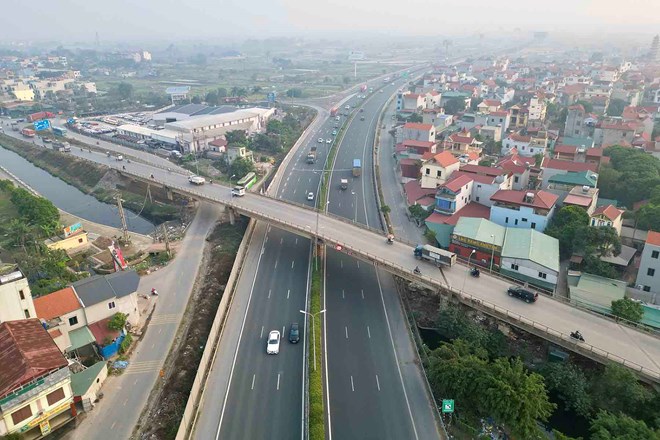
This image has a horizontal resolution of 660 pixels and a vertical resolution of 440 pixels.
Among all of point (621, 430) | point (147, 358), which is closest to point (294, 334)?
point (147, 358)

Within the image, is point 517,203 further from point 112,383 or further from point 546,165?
point 112,383

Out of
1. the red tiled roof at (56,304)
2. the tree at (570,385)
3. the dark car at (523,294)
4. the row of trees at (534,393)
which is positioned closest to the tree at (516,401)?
the row of trees at (534,393)

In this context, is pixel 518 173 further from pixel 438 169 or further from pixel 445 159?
pixel 438 169

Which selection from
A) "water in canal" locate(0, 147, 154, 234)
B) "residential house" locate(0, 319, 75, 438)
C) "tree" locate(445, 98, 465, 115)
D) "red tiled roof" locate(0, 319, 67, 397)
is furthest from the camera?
"tree" locate(445, 98, 465, 115)

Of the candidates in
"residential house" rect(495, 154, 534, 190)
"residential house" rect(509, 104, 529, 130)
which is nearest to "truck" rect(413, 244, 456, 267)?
"residential house" rect(495, 154, 534, 190)

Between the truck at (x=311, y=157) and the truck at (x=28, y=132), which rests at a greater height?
the truck at (x=28, y=132)

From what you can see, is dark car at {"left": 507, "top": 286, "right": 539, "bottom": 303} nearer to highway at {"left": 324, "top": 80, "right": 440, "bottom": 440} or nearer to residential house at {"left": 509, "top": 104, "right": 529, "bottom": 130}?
highway at {"left": 324, "top": 80, "right": 440, "bottom": 440}

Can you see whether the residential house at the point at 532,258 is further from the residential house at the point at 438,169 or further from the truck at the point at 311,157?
the truck at the point at 311,157
